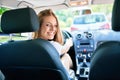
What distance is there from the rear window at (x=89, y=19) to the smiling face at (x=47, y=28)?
7.23 feet

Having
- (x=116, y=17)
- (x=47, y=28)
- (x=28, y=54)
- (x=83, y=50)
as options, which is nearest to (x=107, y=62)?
(x=116, y=17)

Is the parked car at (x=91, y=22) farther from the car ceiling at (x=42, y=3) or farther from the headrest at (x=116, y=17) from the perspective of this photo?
the headrest at (x=116, y=17)

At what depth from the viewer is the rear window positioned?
529 centimetres

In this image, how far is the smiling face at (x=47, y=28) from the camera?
3.03m

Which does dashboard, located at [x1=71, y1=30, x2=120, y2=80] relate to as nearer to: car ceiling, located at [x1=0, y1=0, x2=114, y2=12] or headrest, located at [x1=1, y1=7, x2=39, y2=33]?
car ceiling, located at [x1=0, y1=0, x2=114, y2=12]

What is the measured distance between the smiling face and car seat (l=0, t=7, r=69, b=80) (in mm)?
567

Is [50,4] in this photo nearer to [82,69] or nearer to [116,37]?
[116,37]

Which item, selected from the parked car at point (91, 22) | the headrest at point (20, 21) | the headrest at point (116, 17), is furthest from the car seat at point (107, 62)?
the parked car at point (91, 22)

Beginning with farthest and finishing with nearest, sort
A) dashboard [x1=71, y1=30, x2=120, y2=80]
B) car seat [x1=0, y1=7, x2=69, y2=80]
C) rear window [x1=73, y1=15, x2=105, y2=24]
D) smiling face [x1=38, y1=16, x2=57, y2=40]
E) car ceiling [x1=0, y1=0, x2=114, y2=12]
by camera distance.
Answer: rear window [x1=73, y1=15, x2=105, y2=24]
dashboard [x1=71, y1=30, x2=120, y2=80]
car ceiling [x1=0, y1=0, x2=114, y2=12]
smiling face [x1=38, y1=16, x2=57, y2=40]
car seat [x1=0, y1=7, x2=69, y2=80]

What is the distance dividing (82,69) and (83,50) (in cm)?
33

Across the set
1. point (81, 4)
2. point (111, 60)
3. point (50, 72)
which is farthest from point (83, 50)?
point (111, 60)

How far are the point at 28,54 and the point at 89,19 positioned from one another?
121 inches

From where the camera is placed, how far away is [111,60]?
2043mm

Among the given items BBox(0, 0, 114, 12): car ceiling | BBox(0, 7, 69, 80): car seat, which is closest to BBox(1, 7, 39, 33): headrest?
BBox(0, 7, 69, 80): car seat
